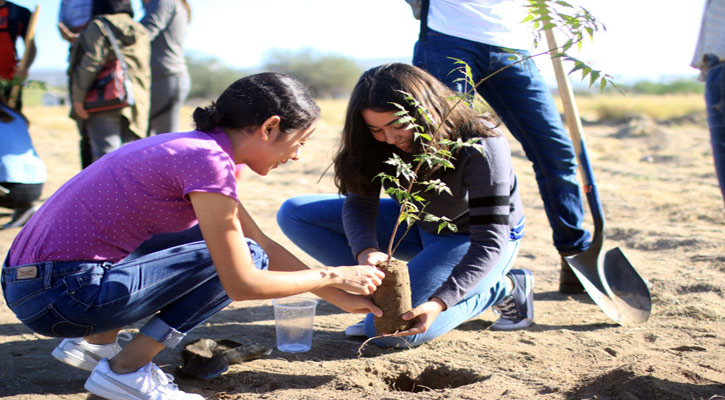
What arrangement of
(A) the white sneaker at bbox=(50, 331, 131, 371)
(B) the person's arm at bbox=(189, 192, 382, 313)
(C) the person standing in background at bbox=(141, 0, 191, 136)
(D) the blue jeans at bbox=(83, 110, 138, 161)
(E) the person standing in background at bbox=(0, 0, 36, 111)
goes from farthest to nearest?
(C) the person standing in background at bbox=(141, 0, 191, 136), (E) the person standing in background at bbox=(0, 0, 36, 111), (D) the blue jeans at bbox=(83, 110, 138, 161), (A) the white sneaker at bbox=(50, 331, 131, 371), (B) the person's arm at bbox=(189, 192, 382, 313)

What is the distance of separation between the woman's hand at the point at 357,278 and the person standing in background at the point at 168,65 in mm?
3322

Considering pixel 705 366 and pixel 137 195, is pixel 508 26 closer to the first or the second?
pixel 705 366

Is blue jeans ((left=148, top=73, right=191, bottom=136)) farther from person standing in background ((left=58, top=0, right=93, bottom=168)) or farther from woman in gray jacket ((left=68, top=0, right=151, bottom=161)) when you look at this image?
person standing in background ((left=58, top=0, right=93, bottom=168))

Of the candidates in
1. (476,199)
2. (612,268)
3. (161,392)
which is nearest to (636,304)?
(612,268)

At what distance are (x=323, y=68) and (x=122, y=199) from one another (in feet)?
184

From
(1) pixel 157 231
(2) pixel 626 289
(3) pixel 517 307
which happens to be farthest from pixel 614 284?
(1) pixel 157 231

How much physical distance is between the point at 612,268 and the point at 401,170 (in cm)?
159

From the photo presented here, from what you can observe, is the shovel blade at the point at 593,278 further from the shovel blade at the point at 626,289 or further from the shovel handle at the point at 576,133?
the shovel handle at the point at 576,133

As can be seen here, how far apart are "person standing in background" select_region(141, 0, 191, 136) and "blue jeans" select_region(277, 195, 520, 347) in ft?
7.35

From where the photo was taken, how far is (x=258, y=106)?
1873 millimetres

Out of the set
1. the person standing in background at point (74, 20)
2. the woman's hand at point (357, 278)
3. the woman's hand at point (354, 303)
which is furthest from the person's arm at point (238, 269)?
the person standing in background at point (74, 20)

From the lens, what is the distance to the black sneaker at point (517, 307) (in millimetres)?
2855

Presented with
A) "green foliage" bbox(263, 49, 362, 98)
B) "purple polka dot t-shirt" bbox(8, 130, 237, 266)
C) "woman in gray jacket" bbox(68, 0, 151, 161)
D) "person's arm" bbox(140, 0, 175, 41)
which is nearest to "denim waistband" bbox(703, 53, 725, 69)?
"purple polka dot t-shirt" bbox(8, 130, 237, 266)

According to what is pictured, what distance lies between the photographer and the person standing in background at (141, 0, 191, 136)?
4754mm
